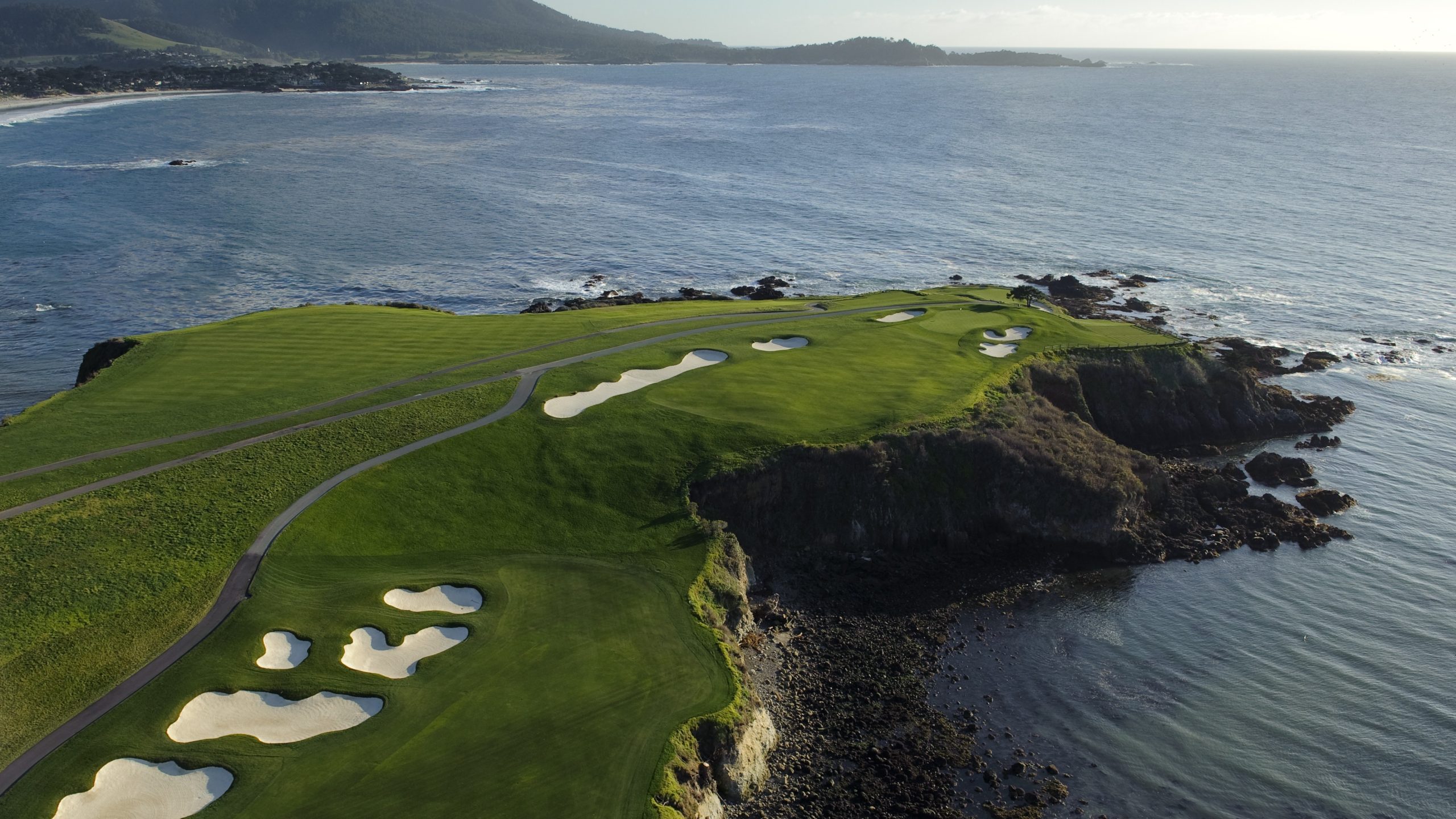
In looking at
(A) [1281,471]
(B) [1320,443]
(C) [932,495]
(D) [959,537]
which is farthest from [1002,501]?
(B) [1320,443]

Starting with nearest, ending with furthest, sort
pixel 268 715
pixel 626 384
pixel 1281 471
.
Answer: pixel 268 715, pixel 626 384, pixel 1281 471

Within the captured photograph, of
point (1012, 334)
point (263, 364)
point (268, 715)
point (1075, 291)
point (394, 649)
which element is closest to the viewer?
point (268, 715)

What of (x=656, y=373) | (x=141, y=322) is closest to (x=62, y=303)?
(x=141, y=322)

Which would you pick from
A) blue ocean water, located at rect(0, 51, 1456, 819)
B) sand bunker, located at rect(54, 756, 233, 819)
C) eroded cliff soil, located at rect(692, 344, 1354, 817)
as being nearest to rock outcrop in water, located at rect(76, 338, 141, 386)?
blue ocean water, located at rect(0, 51, 1456, 819)

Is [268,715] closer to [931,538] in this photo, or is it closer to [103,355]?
[931,538]

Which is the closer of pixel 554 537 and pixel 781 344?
pixel 554 537

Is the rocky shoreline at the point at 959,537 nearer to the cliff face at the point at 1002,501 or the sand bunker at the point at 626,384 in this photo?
the cliff face at the point at 1002,501

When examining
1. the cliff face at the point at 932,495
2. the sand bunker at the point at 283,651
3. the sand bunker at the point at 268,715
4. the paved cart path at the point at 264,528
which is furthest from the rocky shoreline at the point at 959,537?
the sand bunker at the point at 283,651
